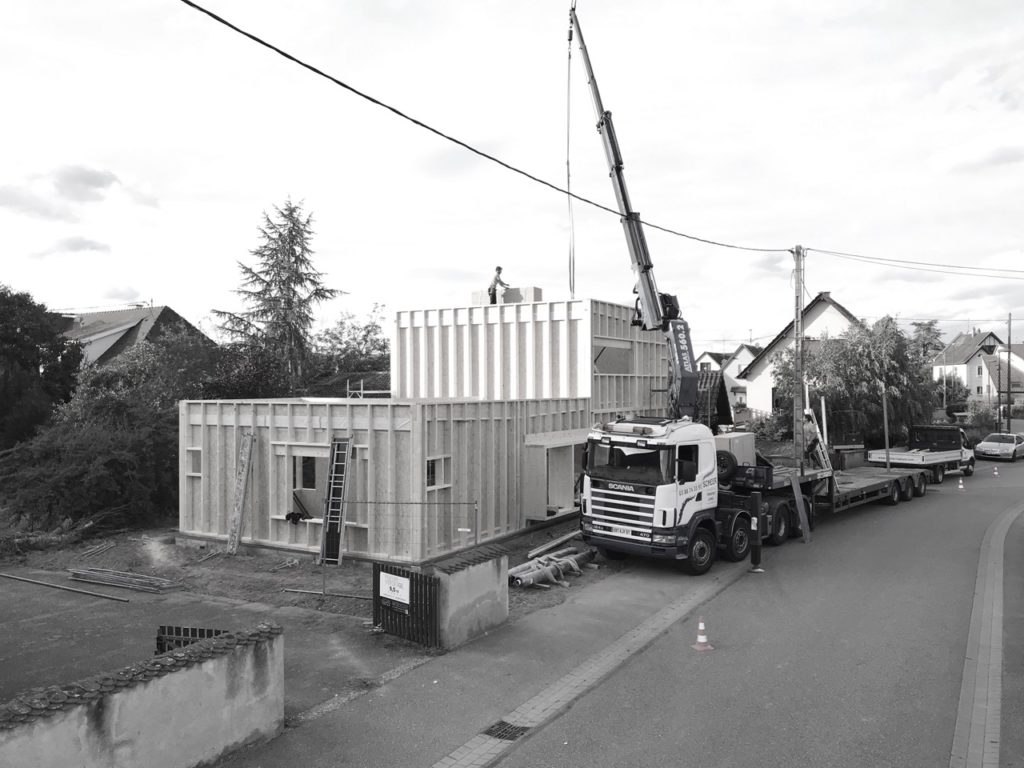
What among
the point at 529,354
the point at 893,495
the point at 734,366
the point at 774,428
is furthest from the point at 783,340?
the point at 529,354

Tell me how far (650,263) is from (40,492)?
14.5 meters

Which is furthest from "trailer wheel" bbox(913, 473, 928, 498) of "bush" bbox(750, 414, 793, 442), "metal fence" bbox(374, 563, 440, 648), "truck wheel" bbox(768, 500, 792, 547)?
"metal fence" bbox(374, 563, 440, 648)

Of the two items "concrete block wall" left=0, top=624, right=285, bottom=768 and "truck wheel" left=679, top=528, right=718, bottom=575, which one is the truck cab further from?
"concrete block wall" left=0, top=624, right=285, bottom=768

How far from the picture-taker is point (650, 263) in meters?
15.5

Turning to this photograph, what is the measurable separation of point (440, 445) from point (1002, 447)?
32.9 meters

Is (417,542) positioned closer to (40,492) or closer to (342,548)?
(342,548)

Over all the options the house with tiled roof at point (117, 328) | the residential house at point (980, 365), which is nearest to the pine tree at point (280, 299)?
the house with tiled roof at point (117, 328)

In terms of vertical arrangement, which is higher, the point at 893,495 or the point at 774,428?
the point at 774,428

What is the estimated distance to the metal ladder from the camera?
43.8ft

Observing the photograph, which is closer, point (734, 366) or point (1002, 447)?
point (1002, 447)

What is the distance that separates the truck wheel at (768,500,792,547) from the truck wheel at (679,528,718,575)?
118 inches

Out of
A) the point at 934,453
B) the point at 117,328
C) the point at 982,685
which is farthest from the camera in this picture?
the point at 117,328

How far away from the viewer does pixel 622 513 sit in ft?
42.5

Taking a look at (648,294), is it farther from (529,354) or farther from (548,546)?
(548,546)
